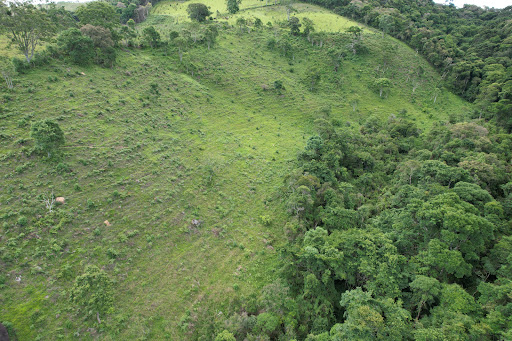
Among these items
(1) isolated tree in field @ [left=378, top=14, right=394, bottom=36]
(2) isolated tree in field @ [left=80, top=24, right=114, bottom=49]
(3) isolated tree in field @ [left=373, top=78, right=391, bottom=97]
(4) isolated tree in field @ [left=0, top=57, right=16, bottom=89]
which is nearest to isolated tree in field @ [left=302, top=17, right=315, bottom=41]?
(1) isolated tree in field @ [left=378, top=14, right=394, bottom=36]

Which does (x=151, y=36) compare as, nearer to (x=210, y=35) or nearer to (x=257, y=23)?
(x=210, y=35)

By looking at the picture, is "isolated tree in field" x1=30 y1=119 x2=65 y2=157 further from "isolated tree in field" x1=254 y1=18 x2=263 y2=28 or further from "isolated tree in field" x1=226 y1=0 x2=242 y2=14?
"isolated tree in field" x1=226 y1=0 x2=242 y2=14

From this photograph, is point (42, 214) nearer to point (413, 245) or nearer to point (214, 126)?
point (214, 126)

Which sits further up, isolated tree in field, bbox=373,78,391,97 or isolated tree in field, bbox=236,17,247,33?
isolated tree in field, bbox=236,17,247,33

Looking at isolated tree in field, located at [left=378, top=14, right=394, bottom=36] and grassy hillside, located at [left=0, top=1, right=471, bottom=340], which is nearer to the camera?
grassy hillside, located at [left=0, top=1, right=471, bottom=340]

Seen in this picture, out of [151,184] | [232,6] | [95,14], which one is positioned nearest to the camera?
[151,184]

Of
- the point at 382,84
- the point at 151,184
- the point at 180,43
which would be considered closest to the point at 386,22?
the point at 382,84

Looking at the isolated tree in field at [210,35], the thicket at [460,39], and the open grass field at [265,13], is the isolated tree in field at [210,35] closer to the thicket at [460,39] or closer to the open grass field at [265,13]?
the open grass field at [265,13]
